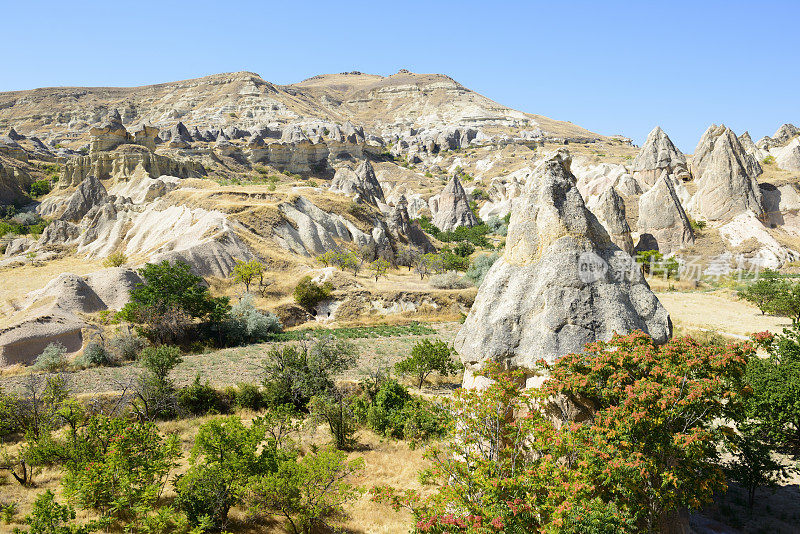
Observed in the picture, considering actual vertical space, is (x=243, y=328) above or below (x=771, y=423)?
below

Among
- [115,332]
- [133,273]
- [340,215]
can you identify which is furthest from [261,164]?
[115,332]

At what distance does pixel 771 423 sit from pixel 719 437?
15.4 ft

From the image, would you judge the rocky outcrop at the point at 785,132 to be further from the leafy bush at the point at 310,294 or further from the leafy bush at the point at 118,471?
the leafy bush at the point at 118,471

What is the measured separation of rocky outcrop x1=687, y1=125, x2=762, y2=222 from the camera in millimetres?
47250

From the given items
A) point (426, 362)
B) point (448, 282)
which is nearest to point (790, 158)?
point (448, 282)

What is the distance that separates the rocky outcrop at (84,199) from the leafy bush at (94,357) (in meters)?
40.8

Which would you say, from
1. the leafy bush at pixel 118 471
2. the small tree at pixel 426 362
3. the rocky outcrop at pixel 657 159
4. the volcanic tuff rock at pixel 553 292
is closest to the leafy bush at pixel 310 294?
the small tree at pixel 426 362

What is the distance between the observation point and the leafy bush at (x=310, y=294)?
3497cm

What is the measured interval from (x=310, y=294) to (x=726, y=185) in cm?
4423

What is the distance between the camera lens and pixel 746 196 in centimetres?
4719

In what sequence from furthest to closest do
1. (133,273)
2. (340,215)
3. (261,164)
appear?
1. (261,164)
2. (340,215)
3. (133,273)

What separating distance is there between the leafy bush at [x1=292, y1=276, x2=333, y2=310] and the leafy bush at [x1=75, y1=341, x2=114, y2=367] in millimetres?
13680

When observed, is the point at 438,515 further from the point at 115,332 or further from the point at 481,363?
→ the point at 115,332

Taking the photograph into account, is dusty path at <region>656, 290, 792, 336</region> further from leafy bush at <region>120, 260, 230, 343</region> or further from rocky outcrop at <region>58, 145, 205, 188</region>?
rocky outcrop at <region>58, 145, 205, 188</region>
